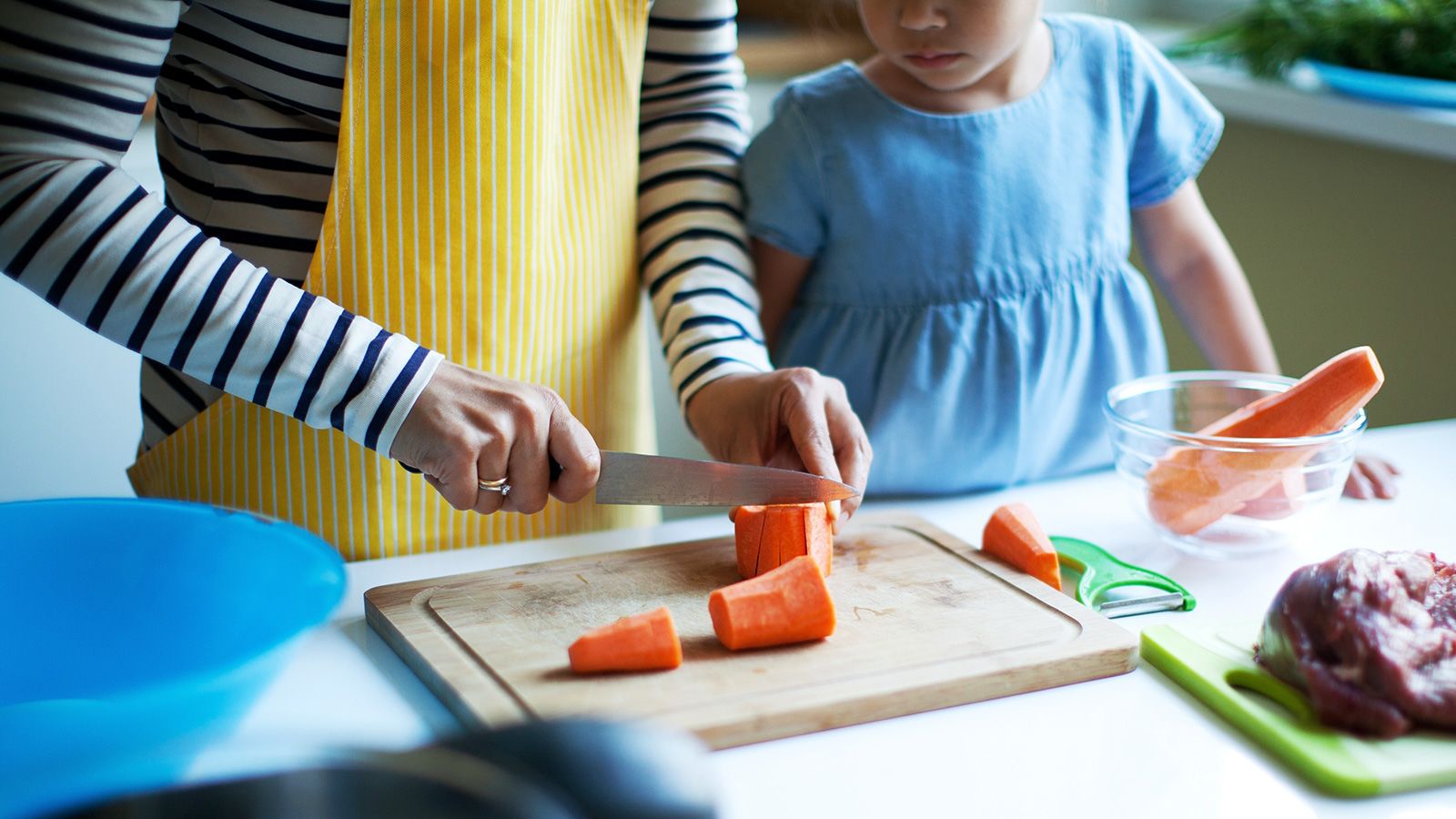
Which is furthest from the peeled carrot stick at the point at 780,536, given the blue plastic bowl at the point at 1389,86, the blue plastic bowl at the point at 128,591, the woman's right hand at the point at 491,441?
the blue plastic bowl at the point at 1389,86

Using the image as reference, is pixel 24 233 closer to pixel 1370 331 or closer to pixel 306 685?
pixel 306 685

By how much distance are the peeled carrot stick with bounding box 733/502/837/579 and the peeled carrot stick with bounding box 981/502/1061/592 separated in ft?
0.50

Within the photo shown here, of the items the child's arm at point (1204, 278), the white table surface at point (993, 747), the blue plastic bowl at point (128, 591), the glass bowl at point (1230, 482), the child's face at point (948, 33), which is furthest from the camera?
the child's arm at point (1204, 278)

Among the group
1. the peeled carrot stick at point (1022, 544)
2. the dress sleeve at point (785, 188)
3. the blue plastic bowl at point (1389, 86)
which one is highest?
the blue plastic bowl at point (1389, 86)

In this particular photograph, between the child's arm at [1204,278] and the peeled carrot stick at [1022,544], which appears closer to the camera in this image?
the peeled carrot stick at [1022,544]

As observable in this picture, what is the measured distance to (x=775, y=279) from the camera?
4.89 feet

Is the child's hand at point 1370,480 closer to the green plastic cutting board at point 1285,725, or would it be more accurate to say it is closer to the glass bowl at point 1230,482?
the glass bowl at point 1230,482

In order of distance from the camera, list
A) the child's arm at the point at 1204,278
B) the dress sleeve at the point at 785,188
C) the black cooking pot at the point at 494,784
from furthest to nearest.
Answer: the child's arm at the point at 1204,278
the dress sleeve at the point at 785,188
the black cooking pot at the point at 494,784

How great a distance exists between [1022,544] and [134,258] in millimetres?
762

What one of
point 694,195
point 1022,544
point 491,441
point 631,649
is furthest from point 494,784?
point 694,195

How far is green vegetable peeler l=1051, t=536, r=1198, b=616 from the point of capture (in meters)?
1.10

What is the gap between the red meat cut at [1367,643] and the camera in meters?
0.86

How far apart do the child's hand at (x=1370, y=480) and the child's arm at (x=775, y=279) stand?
62 centimetres

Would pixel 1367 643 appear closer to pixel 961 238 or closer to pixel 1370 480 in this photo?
pixel 1370 480
